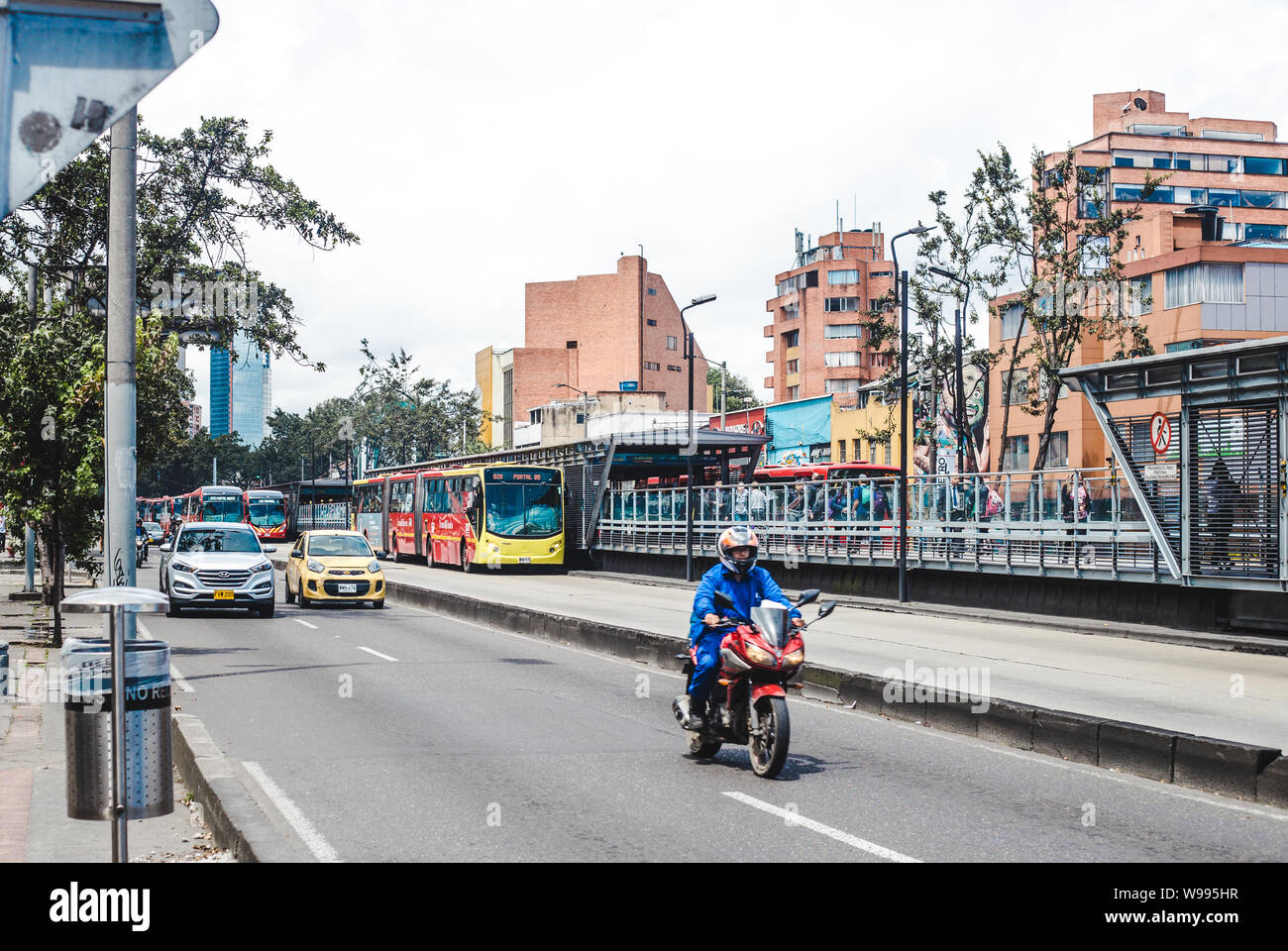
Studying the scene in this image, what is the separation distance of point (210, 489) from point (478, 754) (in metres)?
51.2

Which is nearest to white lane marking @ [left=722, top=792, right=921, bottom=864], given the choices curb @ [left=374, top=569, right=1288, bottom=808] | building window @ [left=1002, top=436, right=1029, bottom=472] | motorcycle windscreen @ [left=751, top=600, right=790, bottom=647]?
motorcycle windscreen @ [left=751, top=600, right=790, bottom=647]

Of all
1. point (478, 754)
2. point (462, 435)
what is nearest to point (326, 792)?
point (478, 754)

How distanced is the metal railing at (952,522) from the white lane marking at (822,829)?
1357 centimetres

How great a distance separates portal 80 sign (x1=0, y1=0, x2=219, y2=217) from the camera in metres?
3.43

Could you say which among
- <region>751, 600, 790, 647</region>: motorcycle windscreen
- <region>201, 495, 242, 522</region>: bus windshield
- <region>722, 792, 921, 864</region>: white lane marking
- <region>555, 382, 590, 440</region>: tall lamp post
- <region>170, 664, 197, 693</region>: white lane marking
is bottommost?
<region>170, 664, 197, 693</region>: white lane marking

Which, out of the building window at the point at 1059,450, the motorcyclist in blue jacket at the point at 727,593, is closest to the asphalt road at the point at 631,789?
the motorcyclist in blue jacket at the point at 727,593

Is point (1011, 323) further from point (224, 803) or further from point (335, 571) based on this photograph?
point (224, 803)

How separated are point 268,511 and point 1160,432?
51.1 metres

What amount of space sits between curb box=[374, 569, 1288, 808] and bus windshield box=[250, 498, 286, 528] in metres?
51.2

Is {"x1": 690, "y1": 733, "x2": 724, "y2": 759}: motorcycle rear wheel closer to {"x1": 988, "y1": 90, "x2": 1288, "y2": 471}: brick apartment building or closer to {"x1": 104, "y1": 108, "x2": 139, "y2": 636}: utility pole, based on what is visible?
{"x1": 104, "y1": 108, "x2": 139, "y2": 636}: utility pole

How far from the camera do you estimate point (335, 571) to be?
88.6 ft

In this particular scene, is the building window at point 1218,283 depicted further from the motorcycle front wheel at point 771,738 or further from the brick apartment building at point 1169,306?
the motorcycle front wheel at point 771,738

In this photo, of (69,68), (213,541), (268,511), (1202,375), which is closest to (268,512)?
(268,511)
